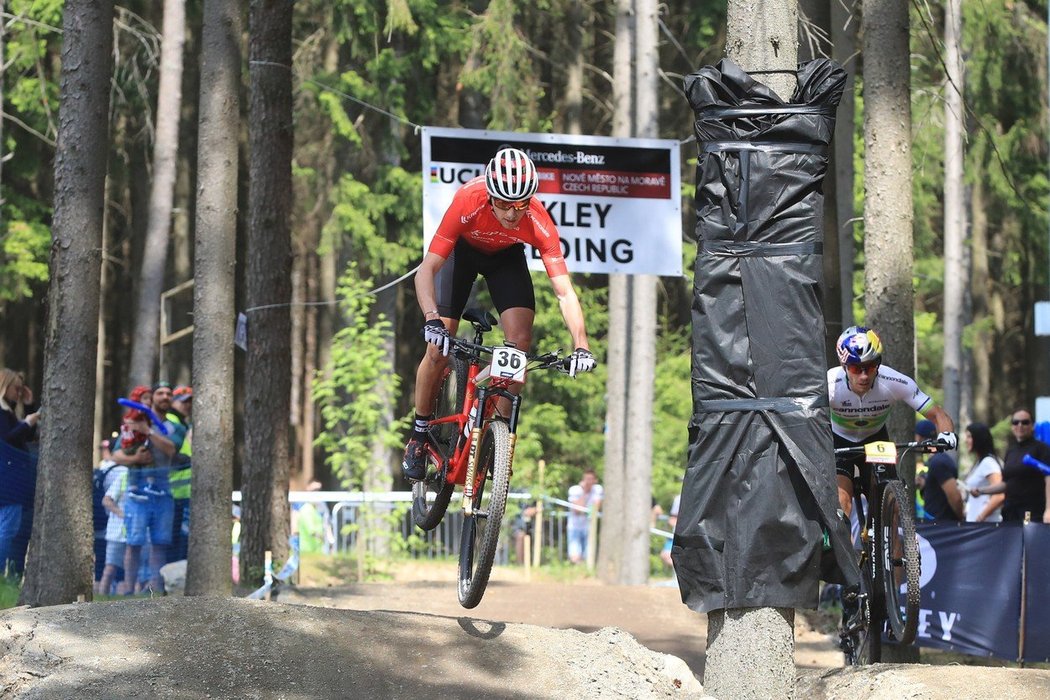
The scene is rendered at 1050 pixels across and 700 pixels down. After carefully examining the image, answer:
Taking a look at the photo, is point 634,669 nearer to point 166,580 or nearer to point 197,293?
point 197,293

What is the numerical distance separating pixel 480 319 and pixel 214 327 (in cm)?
396

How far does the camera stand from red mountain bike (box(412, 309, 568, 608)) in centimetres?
809

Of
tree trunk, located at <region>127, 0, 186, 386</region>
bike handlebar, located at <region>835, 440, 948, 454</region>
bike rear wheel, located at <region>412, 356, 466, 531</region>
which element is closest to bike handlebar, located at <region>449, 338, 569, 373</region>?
bike rear wheel, located at <region>412, 356, 466, 531</region>

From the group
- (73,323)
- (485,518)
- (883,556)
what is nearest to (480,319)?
(485,518)

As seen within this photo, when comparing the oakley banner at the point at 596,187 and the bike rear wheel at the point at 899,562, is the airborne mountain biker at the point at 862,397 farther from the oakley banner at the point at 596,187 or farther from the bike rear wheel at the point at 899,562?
the oakley banner at the point at 596,187

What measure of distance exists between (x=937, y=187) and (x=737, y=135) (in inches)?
1037

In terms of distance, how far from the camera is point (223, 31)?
39.9 ft

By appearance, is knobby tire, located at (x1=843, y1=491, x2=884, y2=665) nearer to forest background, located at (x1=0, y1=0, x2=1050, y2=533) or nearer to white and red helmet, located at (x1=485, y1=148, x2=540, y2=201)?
white and red helmet, located at (x1=485, y1=148, x2=540, y2=201)

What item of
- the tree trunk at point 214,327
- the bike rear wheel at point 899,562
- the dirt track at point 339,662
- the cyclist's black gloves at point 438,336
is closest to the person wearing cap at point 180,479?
the tree trunk at point 214,327

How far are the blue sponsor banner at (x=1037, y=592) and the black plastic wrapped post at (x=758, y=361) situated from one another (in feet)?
17.5

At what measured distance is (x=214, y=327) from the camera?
11.9 m

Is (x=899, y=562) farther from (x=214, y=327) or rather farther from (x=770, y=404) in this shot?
(x=214, y=327)

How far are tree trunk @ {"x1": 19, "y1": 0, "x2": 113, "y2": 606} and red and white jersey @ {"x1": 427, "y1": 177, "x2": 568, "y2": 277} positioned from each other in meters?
3.80

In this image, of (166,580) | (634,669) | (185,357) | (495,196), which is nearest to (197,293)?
(166,580)
